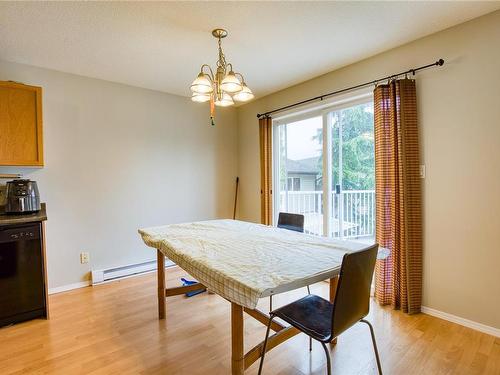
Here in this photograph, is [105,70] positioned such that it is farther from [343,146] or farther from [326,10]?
[343,146]

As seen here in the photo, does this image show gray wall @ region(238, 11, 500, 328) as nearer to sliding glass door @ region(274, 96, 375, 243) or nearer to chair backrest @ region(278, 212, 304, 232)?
sliding glass door @ region(274, 96, 375, 243)

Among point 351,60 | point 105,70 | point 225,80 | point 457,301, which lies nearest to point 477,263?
point 457,301

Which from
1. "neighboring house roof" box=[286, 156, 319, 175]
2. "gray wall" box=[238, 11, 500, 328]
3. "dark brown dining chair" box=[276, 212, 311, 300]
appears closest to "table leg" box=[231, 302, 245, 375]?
"dark brown dining chair" box=[276, 212, 311, 300]

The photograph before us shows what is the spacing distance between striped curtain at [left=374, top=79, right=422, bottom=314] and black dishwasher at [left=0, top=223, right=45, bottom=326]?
3.01 metres

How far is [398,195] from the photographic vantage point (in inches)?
95.3

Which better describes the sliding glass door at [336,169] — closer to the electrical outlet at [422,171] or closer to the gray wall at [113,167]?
the electrical outlet at [422,171]

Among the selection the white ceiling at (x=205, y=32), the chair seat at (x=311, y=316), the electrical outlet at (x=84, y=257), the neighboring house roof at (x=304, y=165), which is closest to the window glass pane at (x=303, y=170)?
the neighboring house roof at (x=304, y=165)

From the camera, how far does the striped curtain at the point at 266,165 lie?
3.78m

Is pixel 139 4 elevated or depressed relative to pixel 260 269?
elevated

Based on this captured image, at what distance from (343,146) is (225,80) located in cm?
179

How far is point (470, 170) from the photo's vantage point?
6.95ft

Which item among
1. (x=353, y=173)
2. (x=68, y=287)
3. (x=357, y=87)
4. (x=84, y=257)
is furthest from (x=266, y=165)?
(x=68, y=287)

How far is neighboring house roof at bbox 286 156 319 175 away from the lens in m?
3.38

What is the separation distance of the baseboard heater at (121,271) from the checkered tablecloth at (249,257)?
4.57ft
